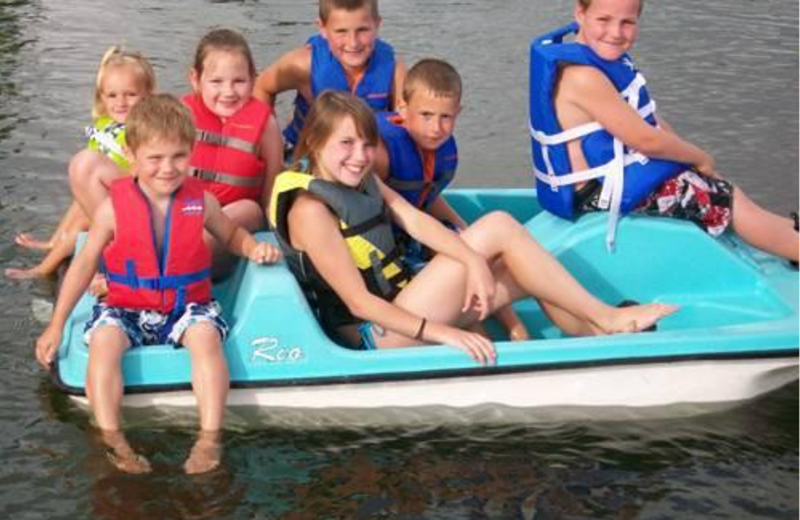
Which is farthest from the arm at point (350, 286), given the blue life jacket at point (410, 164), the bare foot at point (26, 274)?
the bare foot at point (26, 274)

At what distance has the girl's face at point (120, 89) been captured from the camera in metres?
4.55

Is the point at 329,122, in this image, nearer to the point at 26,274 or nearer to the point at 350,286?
the point at 350,286

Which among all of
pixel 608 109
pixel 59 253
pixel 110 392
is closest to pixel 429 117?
pixel 608 109

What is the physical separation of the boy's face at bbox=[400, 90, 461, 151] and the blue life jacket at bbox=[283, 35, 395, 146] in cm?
65

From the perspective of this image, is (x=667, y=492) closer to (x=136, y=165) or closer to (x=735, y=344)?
(x=735, y=344)

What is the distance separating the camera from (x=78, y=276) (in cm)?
361

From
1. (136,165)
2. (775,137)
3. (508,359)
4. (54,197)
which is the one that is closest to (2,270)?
(54,197)

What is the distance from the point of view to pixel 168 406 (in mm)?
3643

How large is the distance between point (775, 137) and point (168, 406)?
15.4 ft

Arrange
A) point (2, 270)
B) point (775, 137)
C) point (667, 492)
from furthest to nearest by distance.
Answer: point (775, 137)
point (2, 270)
point (667, 492)

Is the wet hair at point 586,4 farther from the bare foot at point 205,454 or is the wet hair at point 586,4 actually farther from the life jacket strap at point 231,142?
the bare foot at point 205,454

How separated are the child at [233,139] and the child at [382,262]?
552 millimetres

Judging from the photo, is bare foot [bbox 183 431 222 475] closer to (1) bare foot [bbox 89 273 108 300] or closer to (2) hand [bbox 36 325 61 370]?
(2) hand [bbox 36 325 61 370]

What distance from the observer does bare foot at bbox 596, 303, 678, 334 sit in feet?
12.4
